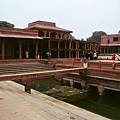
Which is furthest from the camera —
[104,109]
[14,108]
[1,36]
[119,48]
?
[119,48]

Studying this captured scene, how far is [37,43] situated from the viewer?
2744 cm

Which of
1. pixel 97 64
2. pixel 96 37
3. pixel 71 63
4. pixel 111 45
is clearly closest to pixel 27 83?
pixel 97 64

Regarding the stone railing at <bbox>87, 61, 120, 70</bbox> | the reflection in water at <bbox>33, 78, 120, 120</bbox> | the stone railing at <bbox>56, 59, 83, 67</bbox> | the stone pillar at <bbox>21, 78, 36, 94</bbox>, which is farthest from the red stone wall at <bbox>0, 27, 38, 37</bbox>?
the stone pillar at <bbox>21, 78, 36, 94</bbox>

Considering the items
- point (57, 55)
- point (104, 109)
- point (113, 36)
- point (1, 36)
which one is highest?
point (113, 36)

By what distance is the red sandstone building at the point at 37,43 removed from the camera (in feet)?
82.9

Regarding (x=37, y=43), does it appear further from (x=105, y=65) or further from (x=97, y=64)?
(x=105, y=65)

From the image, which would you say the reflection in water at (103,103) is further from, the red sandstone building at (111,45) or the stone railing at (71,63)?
the red sandstone building at (111,45)

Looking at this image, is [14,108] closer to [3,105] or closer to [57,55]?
[3,105]

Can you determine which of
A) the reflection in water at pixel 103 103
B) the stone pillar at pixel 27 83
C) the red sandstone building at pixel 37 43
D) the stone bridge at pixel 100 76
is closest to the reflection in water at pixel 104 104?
the reflection in water at pixel 103 103

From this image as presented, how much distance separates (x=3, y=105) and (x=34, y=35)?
22.6 meters

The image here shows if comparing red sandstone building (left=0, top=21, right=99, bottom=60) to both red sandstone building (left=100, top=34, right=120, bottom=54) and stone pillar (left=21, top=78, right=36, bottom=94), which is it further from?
stone pillar (left=21, top=78, right=36, bottom=94)

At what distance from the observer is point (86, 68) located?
16.5m

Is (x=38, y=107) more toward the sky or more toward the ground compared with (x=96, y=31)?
more toward the ground

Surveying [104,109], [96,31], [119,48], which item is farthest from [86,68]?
[96,31]
